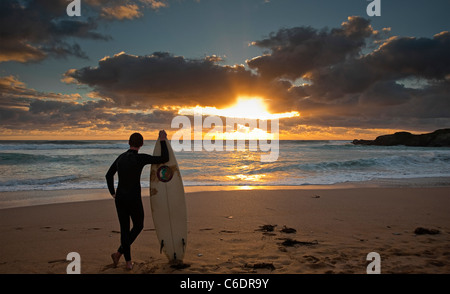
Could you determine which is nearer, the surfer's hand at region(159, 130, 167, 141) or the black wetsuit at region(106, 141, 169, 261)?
the black wetsuit at region(106, 141, 169, 261)

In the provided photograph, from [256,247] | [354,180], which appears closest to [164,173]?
[256,247]

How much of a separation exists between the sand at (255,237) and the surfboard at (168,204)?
1.25 feet

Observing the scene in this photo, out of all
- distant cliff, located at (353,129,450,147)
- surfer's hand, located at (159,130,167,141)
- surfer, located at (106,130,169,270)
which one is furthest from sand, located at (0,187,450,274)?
distant cliff, located at (353,129,450,147)

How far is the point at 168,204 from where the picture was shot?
424cm

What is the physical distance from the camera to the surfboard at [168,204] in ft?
13.6

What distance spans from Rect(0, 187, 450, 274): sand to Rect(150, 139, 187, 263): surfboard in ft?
1.25

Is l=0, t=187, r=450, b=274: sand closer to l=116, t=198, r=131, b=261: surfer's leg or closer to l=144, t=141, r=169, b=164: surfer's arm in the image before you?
l=116, t=198, r=131, b=261: surfer's leg

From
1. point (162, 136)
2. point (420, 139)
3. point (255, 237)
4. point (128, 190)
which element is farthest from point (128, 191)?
point (420, 139)

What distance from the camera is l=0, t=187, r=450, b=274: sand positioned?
151 inches

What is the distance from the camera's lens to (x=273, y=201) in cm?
841

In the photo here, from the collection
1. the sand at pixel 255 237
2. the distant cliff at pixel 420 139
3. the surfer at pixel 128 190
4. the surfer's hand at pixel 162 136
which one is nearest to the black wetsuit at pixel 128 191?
the surfer at pixel 128 190

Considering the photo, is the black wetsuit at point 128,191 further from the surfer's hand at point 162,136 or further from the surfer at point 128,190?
the surfer's hand at point 162,136

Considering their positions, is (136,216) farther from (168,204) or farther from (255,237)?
(255,237)
